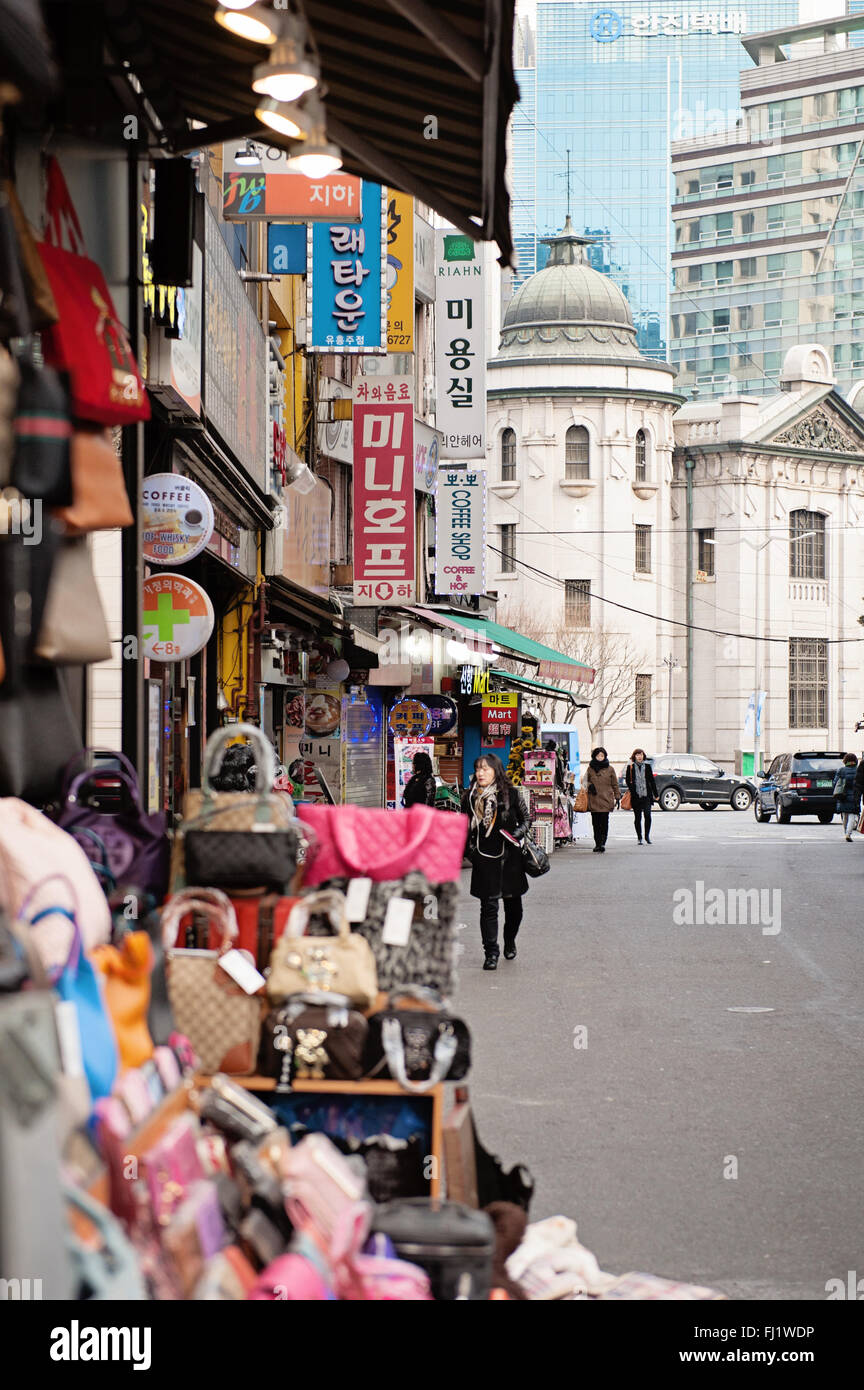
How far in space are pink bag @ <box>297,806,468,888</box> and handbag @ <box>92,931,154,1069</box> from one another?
3.36 ft

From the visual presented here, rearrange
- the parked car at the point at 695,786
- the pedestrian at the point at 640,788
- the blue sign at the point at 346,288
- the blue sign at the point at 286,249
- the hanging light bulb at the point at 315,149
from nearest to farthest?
the hanging light bulb at the point at 315,149
the blue sign at the point at 286,249
the blue sign at the point at 346,288
the pedestrian at the point at 640,788
the parked car at the point at 695,786

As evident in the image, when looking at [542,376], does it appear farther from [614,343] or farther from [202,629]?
[202,629]

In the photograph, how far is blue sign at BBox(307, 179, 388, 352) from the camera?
18.6 m

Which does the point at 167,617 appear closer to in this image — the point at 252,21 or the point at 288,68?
the point at 252,21

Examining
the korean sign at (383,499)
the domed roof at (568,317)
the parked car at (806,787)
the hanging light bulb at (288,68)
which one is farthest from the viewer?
the domed roof at (568,317)

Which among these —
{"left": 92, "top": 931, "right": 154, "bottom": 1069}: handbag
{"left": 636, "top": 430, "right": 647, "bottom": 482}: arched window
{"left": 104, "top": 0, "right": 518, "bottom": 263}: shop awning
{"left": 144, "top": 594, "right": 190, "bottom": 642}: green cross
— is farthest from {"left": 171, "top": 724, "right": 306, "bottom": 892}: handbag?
{"left": 636, "top": 430, "right": 647, "bottom": 482}: arched window

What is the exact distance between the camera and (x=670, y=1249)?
6074 mm

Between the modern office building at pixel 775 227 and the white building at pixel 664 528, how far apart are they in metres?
35.4

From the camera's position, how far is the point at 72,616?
476 cm

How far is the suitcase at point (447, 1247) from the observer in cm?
377

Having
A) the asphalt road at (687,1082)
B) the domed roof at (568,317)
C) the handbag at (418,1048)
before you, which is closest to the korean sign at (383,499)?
the asphalt road at (687,1082)

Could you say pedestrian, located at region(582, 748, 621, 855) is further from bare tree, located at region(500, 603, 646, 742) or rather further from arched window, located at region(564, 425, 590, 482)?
arched window, located at region(564, 425, 590, 482)

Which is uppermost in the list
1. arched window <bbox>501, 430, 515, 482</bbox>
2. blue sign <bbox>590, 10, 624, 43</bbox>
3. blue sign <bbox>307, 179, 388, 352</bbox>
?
blue sign <bbox>590, 10, 624, 43</bbox>

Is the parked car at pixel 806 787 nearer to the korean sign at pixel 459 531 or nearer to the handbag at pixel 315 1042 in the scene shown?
the korean sign at pixel 459 531
